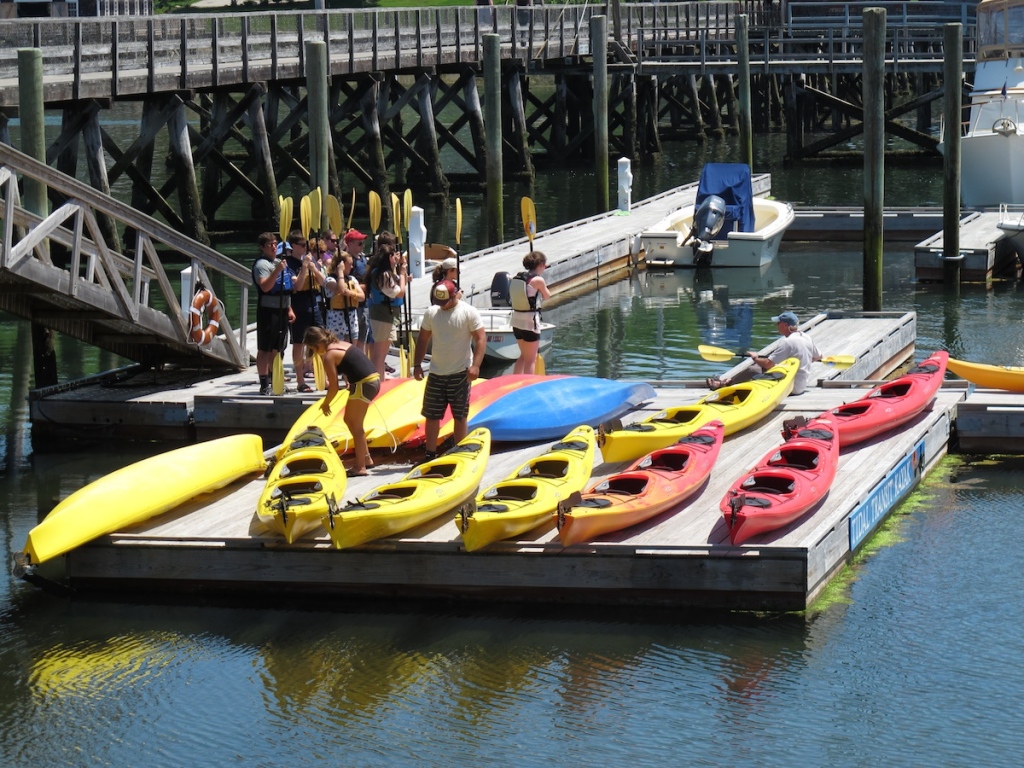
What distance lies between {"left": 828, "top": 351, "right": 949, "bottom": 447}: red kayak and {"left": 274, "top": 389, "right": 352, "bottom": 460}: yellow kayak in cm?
392

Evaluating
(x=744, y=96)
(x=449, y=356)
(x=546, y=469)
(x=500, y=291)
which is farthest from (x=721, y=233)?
(x=546, y=469)

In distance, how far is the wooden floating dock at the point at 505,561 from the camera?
36.2ft

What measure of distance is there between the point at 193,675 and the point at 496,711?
2.00 meters

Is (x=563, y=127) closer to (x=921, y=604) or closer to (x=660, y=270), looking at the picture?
(x=660, y=270)

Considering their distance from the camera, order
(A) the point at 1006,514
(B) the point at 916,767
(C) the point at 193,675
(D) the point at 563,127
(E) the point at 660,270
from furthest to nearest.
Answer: (D) the point at 563,127
(E) the point at 660,270
(A) the point at 1006,514
(C) the point at 193,675
(B) the point at 916,767

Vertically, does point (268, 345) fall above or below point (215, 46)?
below

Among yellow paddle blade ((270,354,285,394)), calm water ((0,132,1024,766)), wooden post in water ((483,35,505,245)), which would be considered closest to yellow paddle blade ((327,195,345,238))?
yellow paddle blade ((270,354,285,394))

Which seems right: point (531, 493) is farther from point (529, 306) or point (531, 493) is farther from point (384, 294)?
point (384, 294)

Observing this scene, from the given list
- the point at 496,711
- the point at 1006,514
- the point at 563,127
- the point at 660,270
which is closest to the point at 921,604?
the point at 1006,514

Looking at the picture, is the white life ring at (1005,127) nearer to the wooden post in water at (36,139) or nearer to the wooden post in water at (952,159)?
the wooden post in water at (952,159)

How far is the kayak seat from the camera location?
12.3 meters

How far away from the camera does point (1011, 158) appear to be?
2761 centimetres

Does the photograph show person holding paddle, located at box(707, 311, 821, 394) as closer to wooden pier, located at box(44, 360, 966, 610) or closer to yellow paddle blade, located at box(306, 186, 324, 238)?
wooden pier, located at box(44, 360, 966, 610)

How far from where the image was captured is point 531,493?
38.5ft
